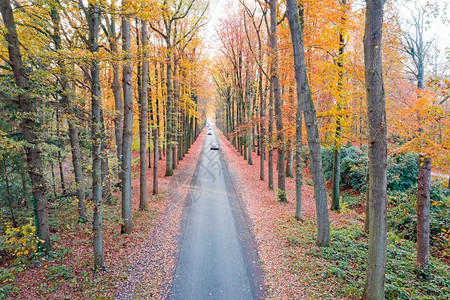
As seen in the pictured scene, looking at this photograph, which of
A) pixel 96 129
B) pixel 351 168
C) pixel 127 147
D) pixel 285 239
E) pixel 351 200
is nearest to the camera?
pixel 96 129

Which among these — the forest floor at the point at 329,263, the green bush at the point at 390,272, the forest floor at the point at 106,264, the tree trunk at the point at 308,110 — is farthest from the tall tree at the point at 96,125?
the green bush at the point at 390,272

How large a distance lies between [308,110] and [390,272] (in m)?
4.99

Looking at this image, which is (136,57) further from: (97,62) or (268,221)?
(268,221)

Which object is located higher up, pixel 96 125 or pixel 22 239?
Answer: pixel 96 125

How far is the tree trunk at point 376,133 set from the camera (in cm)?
421

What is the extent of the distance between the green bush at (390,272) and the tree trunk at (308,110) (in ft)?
2.29

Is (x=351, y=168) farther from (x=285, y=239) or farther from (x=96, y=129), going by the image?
(x=96, y=129)

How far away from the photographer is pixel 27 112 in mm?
5746

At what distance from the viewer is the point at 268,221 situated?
10.0m

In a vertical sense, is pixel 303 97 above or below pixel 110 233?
above

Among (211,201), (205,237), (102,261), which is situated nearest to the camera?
(102,261)

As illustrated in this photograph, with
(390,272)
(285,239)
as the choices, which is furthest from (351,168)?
(390,272)

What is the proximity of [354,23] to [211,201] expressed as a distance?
1088 centimetres

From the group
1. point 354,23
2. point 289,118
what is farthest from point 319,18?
point 289,118
